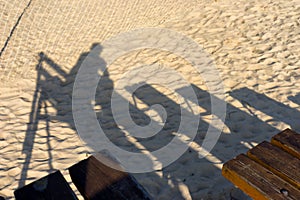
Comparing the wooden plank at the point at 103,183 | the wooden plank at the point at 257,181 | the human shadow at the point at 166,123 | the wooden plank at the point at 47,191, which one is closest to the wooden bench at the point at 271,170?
→ the wooden plank at the point at 257,181

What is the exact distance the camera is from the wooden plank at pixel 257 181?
222 centimetres

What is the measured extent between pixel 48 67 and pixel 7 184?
2.31 meters

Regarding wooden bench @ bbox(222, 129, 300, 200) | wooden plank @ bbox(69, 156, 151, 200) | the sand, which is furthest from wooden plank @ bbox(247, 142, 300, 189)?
the sand

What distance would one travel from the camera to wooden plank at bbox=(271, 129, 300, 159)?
2.56m

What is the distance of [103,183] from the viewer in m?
2.14

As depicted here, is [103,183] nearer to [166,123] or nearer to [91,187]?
[91,187]

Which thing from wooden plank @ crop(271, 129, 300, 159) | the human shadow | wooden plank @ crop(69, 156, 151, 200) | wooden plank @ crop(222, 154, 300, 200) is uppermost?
wooden plank @ crop(69, 156, 151, 200)

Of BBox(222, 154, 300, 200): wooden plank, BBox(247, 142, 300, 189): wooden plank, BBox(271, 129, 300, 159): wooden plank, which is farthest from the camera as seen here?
BBox(271, 129, 300, 159): wooden plank

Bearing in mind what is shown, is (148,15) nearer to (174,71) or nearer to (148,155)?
(174,71)

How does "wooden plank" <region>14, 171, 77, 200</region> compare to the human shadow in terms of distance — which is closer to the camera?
"wooden plank" <region>14, 171, 77, 200</region>

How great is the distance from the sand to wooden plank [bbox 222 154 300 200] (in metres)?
1.13

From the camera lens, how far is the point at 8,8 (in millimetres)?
6758

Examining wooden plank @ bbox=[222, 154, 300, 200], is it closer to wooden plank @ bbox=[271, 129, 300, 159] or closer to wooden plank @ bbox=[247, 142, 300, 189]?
wooden plank @ bbox=[247, 142, 300, 189]

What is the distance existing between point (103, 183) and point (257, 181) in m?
0.90
